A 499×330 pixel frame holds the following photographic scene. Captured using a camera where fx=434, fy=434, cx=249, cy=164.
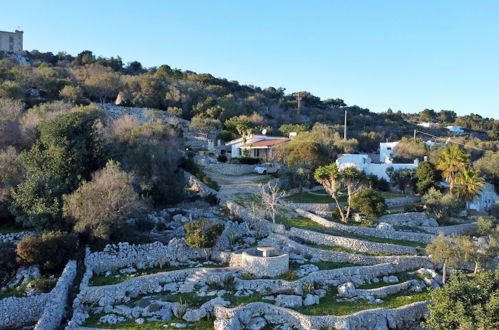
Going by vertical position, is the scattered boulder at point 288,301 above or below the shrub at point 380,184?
below

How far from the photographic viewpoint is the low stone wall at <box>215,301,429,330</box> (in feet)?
62.5

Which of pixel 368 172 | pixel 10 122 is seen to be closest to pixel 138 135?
pixel 10 122

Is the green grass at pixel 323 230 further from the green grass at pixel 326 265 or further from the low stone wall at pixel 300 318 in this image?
the low stone wall at pixel 300 318

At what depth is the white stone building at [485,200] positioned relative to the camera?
4242cm

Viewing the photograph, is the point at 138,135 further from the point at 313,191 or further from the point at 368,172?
the point at 368,172

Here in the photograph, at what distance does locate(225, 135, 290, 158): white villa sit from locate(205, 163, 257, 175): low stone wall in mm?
5889

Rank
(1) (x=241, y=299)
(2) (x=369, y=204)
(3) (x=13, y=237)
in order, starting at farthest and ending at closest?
1. (2) (x=369, y=204)
2. (3) (x=13, y=237)
3. (1) (x=241, y=299)

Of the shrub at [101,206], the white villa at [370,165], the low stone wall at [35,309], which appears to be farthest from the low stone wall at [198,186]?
the low stone wall at [35,309]

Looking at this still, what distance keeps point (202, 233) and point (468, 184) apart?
25.5 m

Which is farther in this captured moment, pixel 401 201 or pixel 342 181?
pixel 401 201

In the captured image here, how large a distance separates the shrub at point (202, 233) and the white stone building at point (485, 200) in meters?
27.5

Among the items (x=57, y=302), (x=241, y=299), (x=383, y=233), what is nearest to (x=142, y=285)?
(x=57, y=302)

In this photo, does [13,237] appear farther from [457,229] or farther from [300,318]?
[457,229]

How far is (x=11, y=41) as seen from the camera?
102625 millimetres
